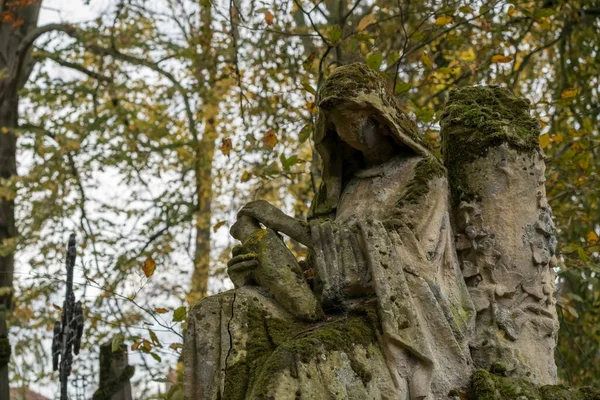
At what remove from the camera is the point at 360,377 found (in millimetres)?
4520

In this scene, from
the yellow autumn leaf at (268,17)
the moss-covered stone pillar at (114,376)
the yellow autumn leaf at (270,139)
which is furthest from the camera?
the yellow autumn leaf at (270,139)

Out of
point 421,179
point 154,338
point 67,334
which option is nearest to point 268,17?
point 154,338

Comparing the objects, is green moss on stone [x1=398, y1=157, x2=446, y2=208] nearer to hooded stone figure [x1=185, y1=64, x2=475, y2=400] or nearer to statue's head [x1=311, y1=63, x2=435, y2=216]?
hooded stone figure [x1=185, y1=64, x2=475, y2=400]

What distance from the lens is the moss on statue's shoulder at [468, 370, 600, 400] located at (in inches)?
186

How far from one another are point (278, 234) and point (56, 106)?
10111 millimetres

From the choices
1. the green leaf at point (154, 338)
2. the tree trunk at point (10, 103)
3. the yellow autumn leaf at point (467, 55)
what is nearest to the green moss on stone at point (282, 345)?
the green leaf at point (154, 338)

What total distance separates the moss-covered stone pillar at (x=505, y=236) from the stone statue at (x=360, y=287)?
1 cm

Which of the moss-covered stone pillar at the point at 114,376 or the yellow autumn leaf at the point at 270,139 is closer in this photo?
the moss-covered stone pillar at the point at 114,376

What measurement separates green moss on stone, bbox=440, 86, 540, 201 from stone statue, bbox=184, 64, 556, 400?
0.35 ft

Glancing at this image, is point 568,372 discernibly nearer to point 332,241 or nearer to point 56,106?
point 332,241

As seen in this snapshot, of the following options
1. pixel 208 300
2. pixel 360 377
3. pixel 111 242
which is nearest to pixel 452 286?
pixel 360 377

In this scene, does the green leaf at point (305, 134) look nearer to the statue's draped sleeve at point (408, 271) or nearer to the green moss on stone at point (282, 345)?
the statue's draped sleeve at point (408, 271)

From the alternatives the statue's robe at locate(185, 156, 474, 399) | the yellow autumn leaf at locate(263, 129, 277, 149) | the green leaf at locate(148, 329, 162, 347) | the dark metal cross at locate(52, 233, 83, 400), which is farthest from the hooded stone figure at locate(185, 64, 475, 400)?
the yellow autumn leaf at locate(263, 129, 277, 149)

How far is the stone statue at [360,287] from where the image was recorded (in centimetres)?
456
